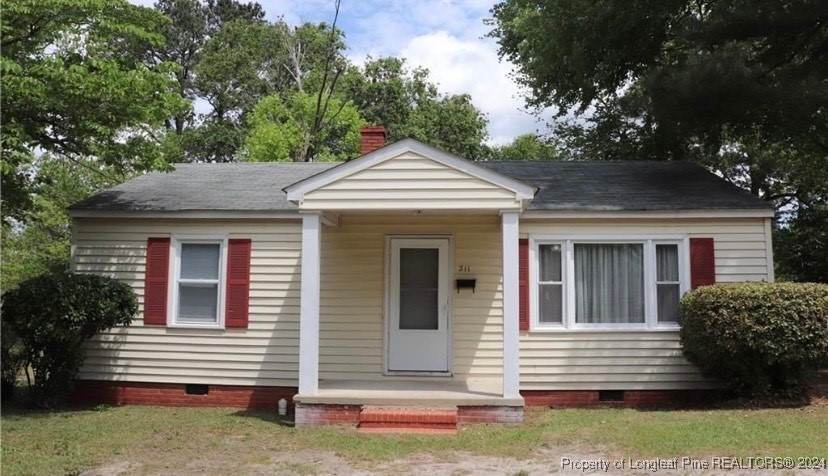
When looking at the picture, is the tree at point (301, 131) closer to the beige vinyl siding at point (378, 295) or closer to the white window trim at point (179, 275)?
the white window trim at point (179, 275)

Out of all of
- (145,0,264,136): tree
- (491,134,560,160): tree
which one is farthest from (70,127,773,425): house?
(145,0,264,136): tree

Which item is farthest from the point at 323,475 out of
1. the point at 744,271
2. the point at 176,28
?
the point at 176,28

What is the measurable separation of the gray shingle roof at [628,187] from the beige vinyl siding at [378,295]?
3.79 feet

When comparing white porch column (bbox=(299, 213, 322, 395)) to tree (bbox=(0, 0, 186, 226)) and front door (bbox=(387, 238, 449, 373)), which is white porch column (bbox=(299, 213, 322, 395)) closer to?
front door (bbox=(387, 238, 449, 373))

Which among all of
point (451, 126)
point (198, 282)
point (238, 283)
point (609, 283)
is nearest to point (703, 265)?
point (609, 283)

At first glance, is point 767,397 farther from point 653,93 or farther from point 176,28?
point 176,28

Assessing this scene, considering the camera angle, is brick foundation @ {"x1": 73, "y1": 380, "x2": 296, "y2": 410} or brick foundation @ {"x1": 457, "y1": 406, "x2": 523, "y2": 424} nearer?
brick foundation @ {"x1": 457, "y1": 406, "x2": 523, "y2": 424}

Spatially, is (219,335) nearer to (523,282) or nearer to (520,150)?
(523,282)

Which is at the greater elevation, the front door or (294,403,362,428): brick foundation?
the front door

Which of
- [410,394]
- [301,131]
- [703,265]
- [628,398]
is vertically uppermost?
[301,131]

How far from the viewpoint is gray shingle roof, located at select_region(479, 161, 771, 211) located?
9.14 m

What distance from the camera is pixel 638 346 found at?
30.0 ft

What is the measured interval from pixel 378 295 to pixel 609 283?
3.28m

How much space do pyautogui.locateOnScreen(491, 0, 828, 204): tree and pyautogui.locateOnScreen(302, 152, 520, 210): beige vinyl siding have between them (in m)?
5.19
